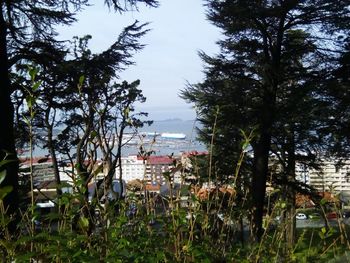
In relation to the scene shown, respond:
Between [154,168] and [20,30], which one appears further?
[20,30]

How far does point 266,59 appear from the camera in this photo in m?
14.7

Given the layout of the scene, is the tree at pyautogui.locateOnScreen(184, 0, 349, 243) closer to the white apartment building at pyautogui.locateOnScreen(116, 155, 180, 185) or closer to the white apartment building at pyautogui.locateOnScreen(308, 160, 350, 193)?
the white apartment building at pyautogui.locateOnScreen(308, 160, 350, 193)

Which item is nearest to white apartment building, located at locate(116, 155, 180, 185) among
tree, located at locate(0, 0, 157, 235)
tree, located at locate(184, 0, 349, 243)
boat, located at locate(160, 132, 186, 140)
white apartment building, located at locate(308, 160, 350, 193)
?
boat, located at locate(160, 132, 186, 140)

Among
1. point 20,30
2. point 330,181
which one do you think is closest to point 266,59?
point 20,30

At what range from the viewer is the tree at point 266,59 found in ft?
46.0

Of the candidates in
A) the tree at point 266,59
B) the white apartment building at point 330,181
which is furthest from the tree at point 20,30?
the tree at point 266,59

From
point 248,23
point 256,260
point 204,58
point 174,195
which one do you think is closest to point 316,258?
point 256,260

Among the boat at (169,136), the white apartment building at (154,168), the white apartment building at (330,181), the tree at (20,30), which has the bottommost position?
the white apartment building at (330,181)

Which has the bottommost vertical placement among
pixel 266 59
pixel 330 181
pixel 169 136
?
pixel 330 181

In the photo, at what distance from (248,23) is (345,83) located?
11.4 ft

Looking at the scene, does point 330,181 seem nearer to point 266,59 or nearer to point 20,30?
point 20,30

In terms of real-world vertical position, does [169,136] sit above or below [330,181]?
above

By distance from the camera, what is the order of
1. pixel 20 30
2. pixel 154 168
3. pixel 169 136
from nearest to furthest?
pixel 154 168, pixel 169 136, pixel 20 30

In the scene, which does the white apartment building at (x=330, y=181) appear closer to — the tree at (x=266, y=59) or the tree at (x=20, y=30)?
the tree at (x=20, y=30)
